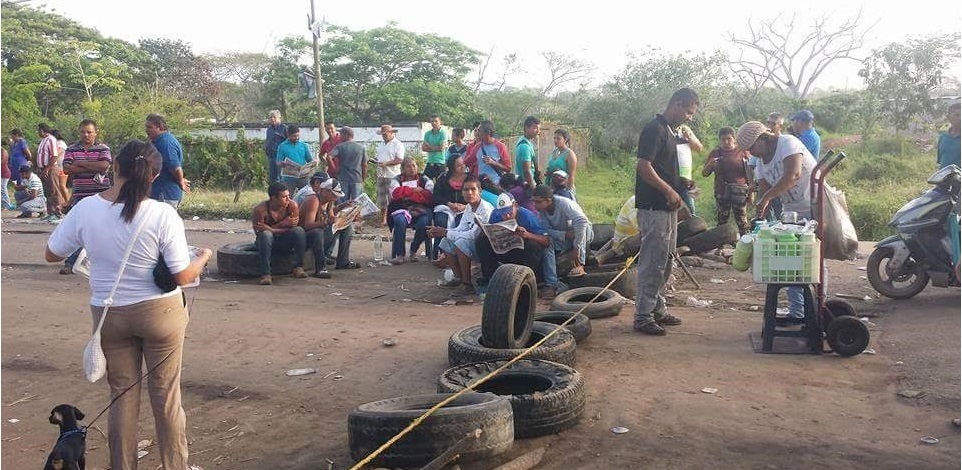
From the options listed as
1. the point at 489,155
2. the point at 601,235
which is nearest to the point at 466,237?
the point at 601,235

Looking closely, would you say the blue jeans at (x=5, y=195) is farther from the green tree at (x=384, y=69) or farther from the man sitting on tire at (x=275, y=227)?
the green tree at (x=384, y=69)

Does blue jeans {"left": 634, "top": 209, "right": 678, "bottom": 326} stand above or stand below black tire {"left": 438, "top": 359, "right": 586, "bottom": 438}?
above

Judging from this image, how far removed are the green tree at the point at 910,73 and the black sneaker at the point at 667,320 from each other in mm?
19610

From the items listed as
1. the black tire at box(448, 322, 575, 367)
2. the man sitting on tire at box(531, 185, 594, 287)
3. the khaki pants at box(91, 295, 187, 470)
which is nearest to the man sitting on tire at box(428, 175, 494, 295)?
the man sitting on tire at box(531, 185, 594, 287)

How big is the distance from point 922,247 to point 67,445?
7463mm

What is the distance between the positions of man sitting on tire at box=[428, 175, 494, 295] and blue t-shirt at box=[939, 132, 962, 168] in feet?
17.4

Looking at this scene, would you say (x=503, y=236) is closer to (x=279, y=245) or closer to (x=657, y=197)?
(x=657, y=197)

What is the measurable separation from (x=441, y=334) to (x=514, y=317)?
1.26 metres

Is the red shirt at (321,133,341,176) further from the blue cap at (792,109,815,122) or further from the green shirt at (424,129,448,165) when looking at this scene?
the blue cap at (792,109,815,122)

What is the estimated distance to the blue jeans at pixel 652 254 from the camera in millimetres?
6891

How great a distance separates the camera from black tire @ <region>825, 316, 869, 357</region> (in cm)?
619

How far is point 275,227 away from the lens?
10016 millimetres

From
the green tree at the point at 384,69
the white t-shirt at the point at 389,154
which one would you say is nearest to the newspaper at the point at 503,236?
the white t-shirt at the point at 389,154

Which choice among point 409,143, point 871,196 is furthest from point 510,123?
point 871,196
